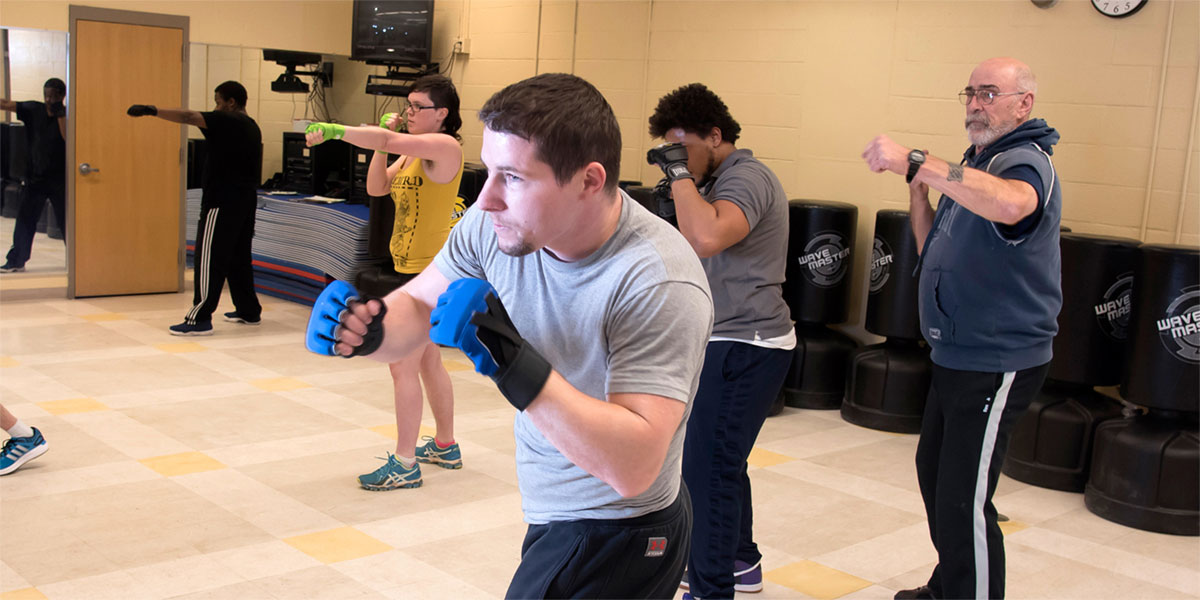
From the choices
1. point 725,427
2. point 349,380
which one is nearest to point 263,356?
point 349,380

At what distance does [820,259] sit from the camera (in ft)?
18.7

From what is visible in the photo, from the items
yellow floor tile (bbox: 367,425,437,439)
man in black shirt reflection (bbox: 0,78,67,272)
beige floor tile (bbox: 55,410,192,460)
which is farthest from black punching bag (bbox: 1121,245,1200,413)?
man in black shirt reflection (bbox: 0,78,67,272)

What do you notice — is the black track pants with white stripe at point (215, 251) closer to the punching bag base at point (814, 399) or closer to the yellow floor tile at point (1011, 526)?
the punching bag base at point (814, 399)

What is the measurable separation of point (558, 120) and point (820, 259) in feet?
14.5

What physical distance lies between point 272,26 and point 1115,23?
6.41 m

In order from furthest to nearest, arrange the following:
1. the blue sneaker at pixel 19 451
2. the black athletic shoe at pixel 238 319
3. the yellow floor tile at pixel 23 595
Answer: the black athletic shoe at pixel 238 319, the blue sneaker at pixel 19 451, the yellow floor tile at pixel 23 595

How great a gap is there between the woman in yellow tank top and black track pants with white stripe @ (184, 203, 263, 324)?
279cm

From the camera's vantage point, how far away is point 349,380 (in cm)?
584

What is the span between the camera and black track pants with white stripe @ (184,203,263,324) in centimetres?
677

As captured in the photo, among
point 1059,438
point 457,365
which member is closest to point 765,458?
point 1059,438

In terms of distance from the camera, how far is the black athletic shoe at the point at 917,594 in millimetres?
3229

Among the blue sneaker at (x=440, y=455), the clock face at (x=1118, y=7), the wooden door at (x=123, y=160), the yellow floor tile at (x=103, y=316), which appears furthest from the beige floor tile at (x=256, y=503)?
the wooden door at (x=123, y=160)

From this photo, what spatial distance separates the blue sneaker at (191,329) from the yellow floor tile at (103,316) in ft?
1.93

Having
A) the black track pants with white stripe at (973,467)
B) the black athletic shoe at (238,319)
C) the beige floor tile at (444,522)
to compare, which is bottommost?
the beige floor tile at (444,522)
